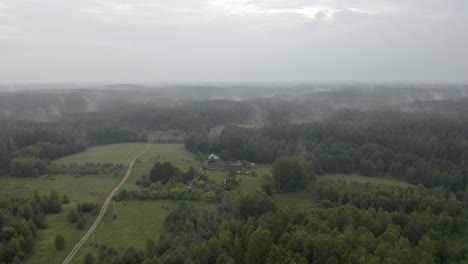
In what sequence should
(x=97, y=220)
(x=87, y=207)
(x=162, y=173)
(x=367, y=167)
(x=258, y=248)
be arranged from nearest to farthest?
1. (x=258, y=248)
2. (x=97, y=220)
3. (x=87, y=207)
4. (x=162, y=173)
5. (x=367, y=167)

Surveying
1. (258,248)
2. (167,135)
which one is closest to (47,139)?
(167,135)

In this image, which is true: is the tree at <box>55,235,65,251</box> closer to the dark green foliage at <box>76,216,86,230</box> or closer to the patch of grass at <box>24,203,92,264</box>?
the patch of grass at <box>24,203,92,264</box>

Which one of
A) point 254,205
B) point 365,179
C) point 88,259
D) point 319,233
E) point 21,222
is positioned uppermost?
point 319,233

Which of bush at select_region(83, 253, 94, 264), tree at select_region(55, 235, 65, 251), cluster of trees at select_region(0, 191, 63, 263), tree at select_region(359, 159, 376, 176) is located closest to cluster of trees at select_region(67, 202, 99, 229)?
cluster of trees at select_region(0, 191, 63, 263)

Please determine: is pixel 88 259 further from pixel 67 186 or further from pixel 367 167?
pixel 367 167

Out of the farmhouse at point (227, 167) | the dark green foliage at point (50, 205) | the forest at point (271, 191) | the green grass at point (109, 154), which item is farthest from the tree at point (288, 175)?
the green grass at point (109, 154)
